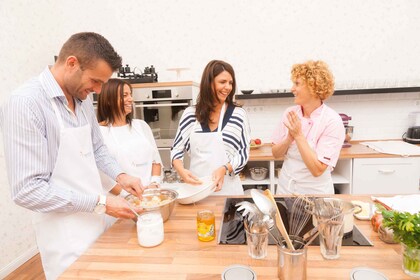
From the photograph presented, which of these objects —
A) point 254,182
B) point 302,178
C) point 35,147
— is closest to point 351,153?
point 254,182

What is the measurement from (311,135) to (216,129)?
24.3 inches

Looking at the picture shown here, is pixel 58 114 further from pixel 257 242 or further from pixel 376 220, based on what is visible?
pixel 376 220

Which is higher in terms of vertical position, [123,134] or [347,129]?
[123,134]

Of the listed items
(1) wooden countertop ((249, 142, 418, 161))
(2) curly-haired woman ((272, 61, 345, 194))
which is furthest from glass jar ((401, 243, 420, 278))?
(1) wooden countertop ((249, 142, 418, 161))

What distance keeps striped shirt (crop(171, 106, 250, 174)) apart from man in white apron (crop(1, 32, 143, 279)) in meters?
0.62

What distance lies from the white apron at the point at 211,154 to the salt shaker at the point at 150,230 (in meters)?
0.78

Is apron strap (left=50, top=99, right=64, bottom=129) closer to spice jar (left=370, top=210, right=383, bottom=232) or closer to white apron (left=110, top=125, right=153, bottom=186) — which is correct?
white apron (left=110, top=125, right=153, bottom=186)

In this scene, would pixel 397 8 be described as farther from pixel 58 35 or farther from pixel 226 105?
pixel 58 35

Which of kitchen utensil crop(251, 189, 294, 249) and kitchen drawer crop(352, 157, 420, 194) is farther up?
kitchen utensil crop(251, 189, 294, 249)

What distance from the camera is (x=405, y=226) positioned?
88 cm

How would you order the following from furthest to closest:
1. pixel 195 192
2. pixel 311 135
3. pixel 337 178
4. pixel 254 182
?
pixel 254 182 → pixel 337 178 → pixel 311 135 → pixel 195 192

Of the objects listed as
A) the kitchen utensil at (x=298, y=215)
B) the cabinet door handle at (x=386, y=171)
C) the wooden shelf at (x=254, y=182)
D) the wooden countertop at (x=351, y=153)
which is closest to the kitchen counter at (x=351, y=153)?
the wooden countertop at (x=351, y=153)

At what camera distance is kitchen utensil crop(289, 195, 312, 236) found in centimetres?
124

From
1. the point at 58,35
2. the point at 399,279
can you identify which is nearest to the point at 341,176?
the point at 399,279
